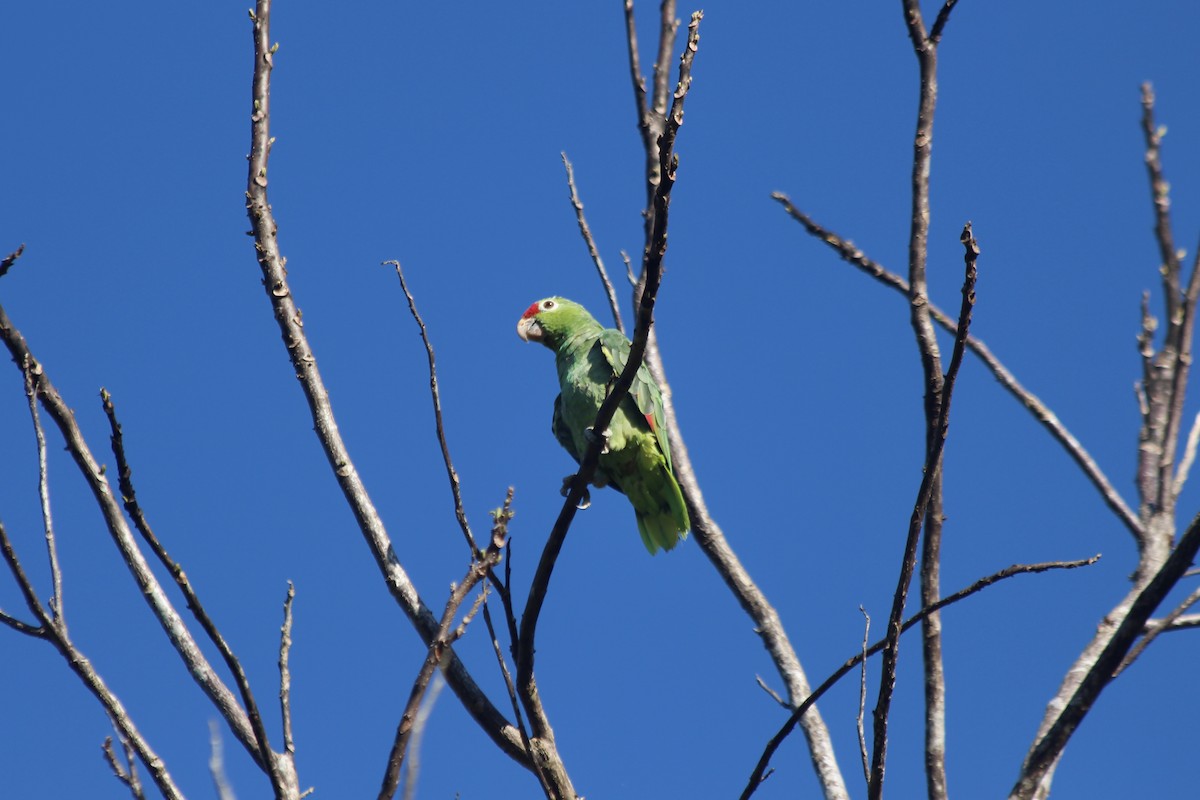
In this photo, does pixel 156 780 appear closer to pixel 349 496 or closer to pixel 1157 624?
pixel 349 496

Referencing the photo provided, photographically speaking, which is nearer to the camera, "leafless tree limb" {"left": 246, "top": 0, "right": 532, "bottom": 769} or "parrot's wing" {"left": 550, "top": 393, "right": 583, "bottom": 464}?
"leafless tree limb" {"left": 246, "top": 0, "right": 532, "bottom": 769}

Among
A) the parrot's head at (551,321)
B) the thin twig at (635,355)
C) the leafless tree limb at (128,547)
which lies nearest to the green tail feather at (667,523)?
the parrot's head at (551,321)

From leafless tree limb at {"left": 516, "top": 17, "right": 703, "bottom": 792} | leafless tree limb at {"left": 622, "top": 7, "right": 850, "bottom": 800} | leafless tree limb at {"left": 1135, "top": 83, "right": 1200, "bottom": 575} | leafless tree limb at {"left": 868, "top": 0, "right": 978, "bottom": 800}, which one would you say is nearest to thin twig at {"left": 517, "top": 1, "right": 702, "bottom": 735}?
leafless tree limb at {"left": 516, "top": 17, "right": 703, "bottom": 792}

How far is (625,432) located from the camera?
19.9ft

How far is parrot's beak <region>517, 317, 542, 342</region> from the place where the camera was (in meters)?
7.53

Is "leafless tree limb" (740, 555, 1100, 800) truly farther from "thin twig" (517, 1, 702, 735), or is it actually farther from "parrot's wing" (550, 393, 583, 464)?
"parrot's wing" (550, 393, 583, 464)

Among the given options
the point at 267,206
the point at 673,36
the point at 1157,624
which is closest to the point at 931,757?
the point at 1157,624

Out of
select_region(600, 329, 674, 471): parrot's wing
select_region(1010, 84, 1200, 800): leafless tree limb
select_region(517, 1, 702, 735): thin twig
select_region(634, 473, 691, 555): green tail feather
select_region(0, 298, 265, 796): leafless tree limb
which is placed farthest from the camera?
select_region(634, 473, 691, 555): green tail feather

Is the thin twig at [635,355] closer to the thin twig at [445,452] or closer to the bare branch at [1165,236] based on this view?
the thin twig at [445,452]

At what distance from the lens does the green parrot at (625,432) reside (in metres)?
6.10

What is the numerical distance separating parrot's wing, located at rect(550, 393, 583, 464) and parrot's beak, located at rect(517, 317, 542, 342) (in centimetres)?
80

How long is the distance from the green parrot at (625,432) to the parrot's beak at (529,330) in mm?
535

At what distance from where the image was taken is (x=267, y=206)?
4246 millimetres

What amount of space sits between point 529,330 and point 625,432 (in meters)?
1.74
